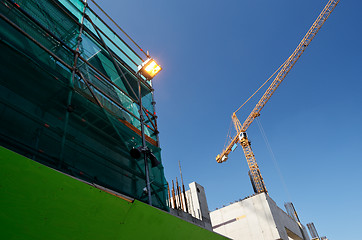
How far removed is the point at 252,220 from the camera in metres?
29.8

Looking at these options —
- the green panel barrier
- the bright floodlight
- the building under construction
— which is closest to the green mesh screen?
the building under construction

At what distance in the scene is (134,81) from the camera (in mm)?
10211

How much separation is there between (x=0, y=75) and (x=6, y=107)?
0.84m

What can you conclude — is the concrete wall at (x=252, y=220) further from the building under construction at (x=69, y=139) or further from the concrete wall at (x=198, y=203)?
the building under construction at (x=69, y=139)

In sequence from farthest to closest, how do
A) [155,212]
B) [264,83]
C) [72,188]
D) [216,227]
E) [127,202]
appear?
[264,83], [216,227], [155,212], [127,202], [72,188]

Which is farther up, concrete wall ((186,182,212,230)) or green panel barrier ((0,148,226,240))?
concrete wall ((186,182,212,230))

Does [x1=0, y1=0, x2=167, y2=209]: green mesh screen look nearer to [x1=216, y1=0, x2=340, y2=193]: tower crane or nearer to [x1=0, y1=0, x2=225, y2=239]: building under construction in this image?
[x1=0, y1=0, x2=225, y2=239]: building under construction

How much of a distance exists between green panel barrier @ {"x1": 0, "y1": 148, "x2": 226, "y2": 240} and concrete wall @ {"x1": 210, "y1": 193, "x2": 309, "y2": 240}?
2954 cm

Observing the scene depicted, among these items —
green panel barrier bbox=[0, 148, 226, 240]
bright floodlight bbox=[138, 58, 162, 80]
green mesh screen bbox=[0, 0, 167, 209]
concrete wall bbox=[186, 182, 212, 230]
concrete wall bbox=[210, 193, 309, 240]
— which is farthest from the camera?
concrete wall bbox=[210, 193, 309, 240]

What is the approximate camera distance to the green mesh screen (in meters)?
4.90

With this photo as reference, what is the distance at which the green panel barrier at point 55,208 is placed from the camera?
2.13m

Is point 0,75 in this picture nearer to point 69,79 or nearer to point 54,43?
point 69,79

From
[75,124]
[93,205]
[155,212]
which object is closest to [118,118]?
[75,124]

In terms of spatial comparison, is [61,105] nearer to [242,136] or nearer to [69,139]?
[69,139]
